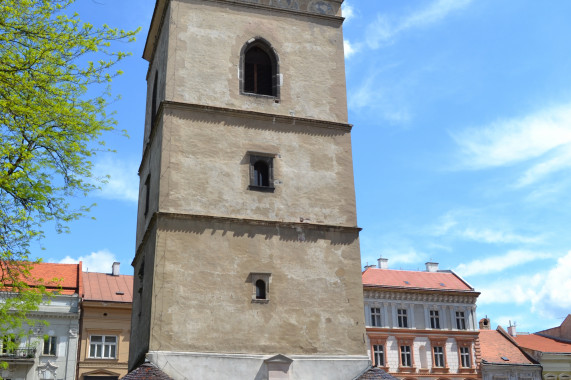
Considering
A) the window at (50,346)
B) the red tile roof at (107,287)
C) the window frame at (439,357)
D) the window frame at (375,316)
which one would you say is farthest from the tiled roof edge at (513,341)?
the window at (50,346)

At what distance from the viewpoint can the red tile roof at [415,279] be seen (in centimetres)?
4006

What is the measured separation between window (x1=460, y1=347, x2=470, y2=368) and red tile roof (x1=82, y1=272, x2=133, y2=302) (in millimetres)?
19267

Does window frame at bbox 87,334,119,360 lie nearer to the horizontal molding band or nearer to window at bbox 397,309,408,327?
window at bbox 397,309,408,327

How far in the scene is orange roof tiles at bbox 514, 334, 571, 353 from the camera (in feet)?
143

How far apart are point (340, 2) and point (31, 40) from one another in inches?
361

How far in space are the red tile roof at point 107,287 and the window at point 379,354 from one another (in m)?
13.5

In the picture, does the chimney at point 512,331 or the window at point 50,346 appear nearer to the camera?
the window at point 50,346

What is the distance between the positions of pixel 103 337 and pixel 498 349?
24.3 meters

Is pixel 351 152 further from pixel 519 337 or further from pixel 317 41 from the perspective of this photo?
pixel 519 337

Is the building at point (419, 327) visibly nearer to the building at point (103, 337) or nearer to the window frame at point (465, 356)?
the window frame at point (465, 356)

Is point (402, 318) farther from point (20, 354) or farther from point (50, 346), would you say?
point (20, 354)

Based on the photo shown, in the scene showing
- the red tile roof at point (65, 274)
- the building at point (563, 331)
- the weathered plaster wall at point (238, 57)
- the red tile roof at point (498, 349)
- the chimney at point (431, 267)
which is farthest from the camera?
the building at point (563, 331)

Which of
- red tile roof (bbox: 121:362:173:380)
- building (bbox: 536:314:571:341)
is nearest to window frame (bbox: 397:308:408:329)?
building (bbox: 536:314:571:341)

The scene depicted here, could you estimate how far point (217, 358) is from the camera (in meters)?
13.7
